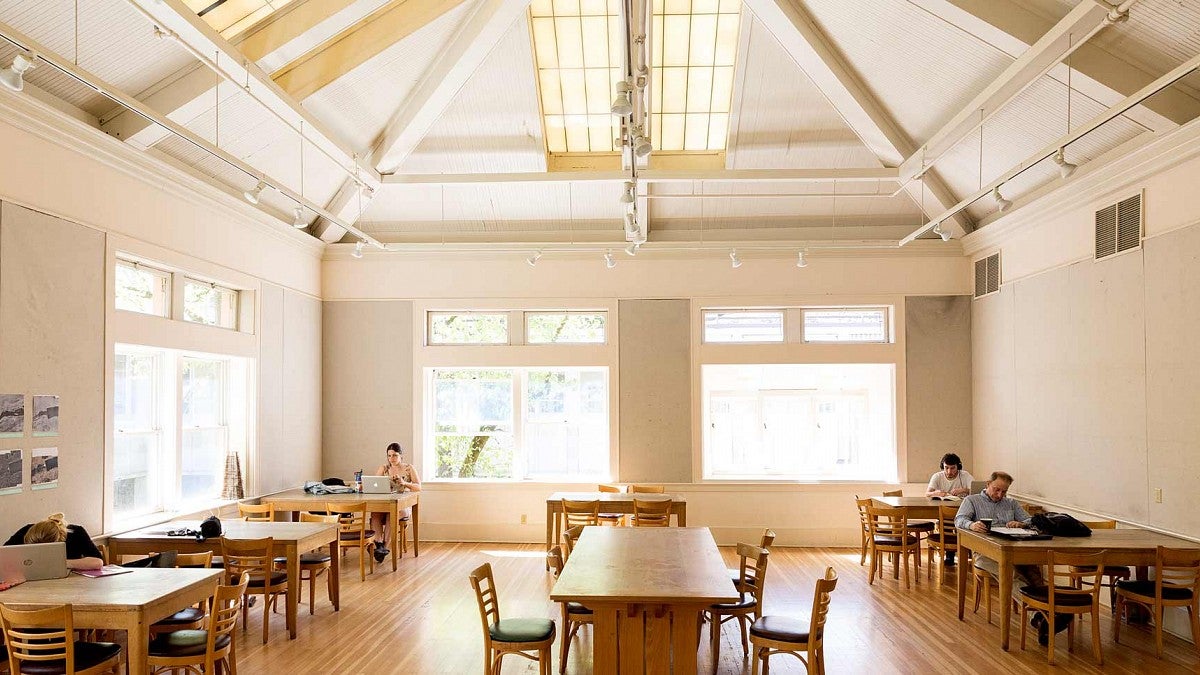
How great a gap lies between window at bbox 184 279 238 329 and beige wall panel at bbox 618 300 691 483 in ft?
15.5

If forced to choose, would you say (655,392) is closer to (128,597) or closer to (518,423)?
(518,423)

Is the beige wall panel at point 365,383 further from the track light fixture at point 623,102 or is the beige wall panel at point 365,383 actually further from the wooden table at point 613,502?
the track light fixture at point 623,102

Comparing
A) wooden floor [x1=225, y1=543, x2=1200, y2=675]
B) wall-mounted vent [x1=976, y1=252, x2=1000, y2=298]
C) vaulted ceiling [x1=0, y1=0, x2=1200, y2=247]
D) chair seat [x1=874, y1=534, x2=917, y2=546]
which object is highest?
vaulted ceiling [x1=0, y1=0, x2=1200, y2=247]

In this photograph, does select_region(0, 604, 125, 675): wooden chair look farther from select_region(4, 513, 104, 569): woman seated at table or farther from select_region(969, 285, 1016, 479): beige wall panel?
select_region(969, 285, 1016, 479): beige wall panel

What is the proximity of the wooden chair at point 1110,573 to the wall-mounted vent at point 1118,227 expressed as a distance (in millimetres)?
2406

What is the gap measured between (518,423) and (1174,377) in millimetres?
7343

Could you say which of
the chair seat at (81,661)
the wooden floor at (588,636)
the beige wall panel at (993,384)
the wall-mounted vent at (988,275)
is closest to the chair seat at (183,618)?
the chair seat at (81,661)

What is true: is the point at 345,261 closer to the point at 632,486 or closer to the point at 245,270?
the point at 245,270

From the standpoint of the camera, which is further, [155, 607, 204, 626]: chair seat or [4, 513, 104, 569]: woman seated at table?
[4, 513, 104, 569]: woman seated at table

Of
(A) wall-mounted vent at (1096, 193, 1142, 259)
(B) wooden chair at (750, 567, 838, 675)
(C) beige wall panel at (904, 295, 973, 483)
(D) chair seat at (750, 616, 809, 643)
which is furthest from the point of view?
(C) beige wall panel at (904, 295, 973, 483)

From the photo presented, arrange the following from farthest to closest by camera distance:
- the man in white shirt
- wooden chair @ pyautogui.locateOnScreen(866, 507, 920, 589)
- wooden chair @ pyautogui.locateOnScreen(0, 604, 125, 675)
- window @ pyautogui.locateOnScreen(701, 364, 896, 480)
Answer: window @ pyautogui.locateOnScreen(701, 364, 896, 480) < the man in white shirt < wooden chair @ pyautogui.locateOnScreen(866, 507, 920, 589) < wooden chair @ pyautogui.locateOnScreen(0, 604, 125, 675)

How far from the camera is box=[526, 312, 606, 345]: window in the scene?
11297 millimetres

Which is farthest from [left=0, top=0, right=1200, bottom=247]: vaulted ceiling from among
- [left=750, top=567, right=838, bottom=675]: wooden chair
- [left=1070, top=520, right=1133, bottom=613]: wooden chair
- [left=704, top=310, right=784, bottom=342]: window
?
[left=750, top=567, right=838, bottom=675]: wooden chair

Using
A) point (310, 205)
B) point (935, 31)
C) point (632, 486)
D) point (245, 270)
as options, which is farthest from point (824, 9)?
point (245, 270)
